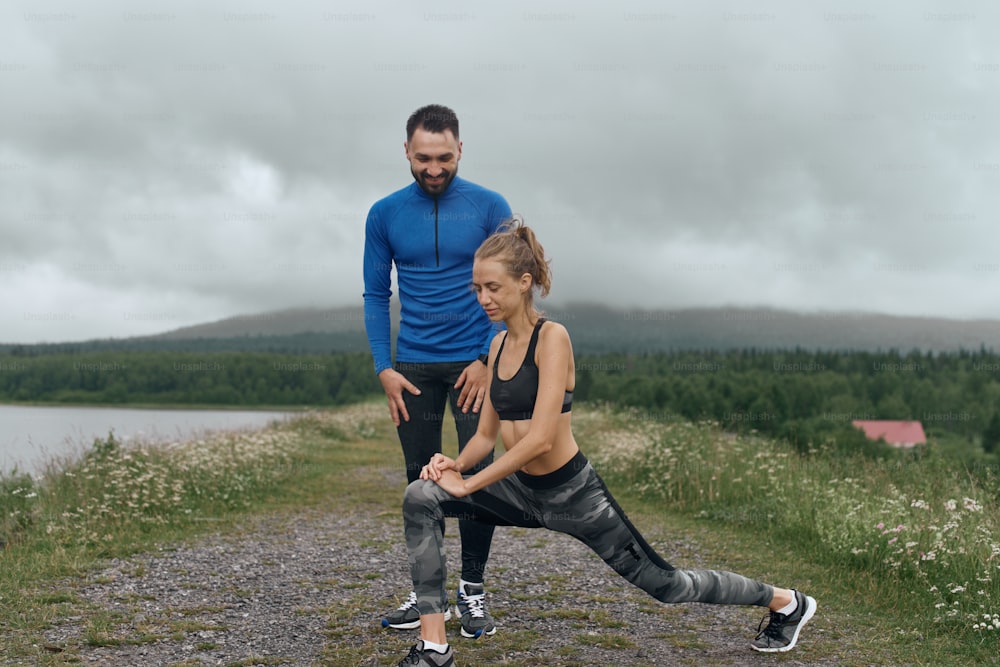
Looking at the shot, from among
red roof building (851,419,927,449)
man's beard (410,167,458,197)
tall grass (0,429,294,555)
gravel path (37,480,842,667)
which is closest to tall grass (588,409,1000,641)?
gravel path (37,480,842,667)

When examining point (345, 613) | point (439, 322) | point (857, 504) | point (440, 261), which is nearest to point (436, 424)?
point (439, 322)

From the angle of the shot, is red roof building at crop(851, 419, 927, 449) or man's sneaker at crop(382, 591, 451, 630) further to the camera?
red roof building at crop(851, 419, 927, 449)

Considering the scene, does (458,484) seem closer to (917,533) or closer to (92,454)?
(917,533)

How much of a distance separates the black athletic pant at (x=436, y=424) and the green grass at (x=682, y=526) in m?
0.53

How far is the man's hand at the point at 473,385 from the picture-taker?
14.3 feet

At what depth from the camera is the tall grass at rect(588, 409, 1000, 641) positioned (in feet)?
16.7

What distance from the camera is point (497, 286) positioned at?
138 inches

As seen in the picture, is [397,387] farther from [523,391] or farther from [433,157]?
[433,157]

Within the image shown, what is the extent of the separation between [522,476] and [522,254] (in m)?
1.11

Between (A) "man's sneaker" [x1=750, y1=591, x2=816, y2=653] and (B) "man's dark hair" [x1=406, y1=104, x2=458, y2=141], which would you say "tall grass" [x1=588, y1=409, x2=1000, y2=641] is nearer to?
(A) "man's sneaker" [x1=750, y1=591, x2=816, y2=653]

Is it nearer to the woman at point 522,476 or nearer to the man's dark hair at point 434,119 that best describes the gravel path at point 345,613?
the woman at point 522,476

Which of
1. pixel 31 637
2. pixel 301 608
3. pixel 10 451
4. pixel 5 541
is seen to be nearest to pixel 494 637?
pixel 301 608

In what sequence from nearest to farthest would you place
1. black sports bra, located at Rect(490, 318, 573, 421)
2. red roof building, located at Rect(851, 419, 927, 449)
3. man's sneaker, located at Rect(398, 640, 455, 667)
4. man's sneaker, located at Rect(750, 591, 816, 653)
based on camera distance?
1. man's sneaker, located at Rect(398, 640, 455, 667)
2. black sports bra, located at Rect(490, 318, 573, 421)
3. man's sneaker, located at Rect(750, 591, 816, 653)
4. red roof building, located at Rect(851, 419, 927, 449)

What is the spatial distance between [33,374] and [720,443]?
105 m
